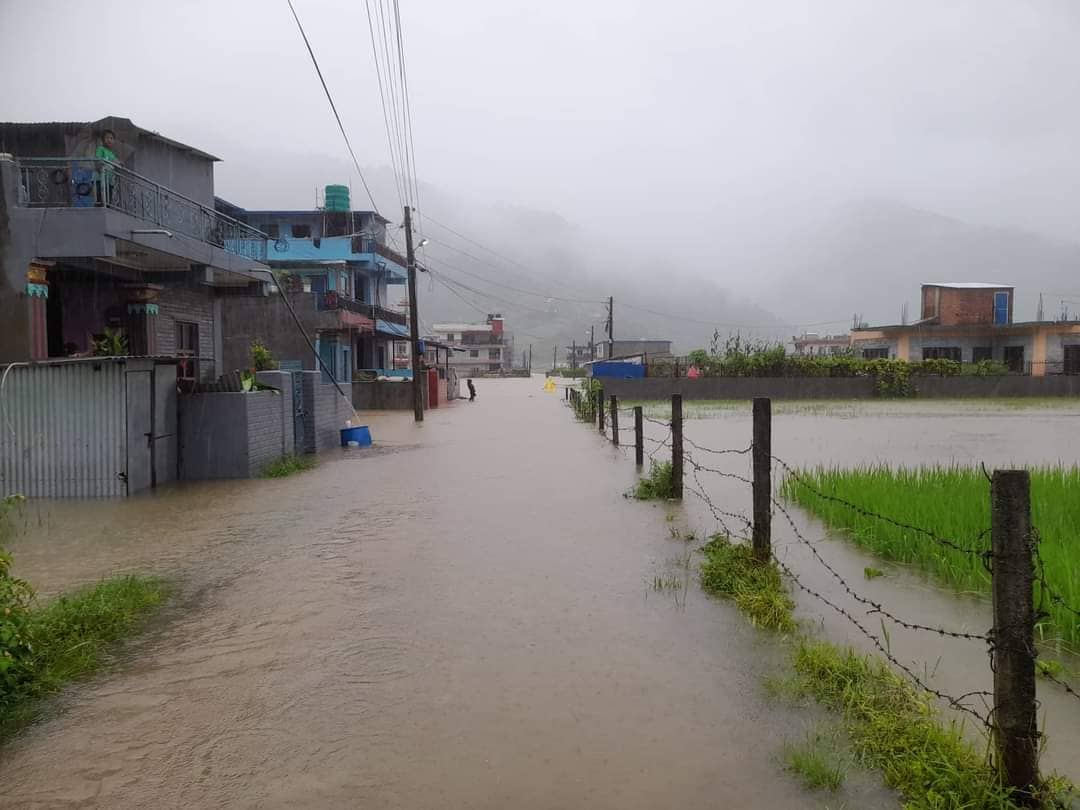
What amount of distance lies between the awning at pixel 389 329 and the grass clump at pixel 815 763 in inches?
1675

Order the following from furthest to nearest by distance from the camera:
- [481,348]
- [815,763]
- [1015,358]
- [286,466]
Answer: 1. [481,348]
2. [1015,358]
3. [286,466]
4. [815,763]

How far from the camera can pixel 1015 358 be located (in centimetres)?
4275

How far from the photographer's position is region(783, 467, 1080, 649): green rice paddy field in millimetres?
5723

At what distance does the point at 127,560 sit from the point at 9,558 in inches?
151

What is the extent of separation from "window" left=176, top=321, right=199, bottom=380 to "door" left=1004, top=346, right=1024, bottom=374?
38.2 meters

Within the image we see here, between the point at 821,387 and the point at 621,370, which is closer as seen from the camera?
the point at 821,387

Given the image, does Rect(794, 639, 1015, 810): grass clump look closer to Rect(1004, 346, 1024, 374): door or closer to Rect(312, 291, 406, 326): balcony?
Rect(312, 291, 406, 326): balcony

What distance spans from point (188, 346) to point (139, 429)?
25.8 ft

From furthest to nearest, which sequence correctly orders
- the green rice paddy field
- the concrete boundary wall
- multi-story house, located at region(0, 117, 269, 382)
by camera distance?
the concrete boundary wall → multi-story house, located at region(0, 117, 269, 382) → the green rice paddy field

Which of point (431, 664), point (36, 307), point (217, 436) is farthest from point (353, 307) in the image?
point (431, 664)

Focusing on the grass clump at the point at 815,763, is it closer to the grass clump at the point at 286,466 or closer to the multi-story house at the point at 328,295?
the grass clump at the point at 286,466

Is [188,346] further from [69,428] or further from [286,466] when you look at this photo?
[69,428]

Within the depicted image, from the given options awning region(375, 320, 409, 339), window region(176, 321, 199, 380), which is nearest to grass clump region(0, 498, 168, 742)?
window region(176, 321, 199, 380)

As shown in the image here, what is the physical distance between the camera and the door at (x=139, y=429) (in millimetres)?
11617
